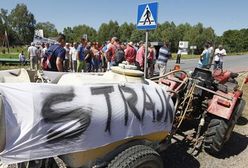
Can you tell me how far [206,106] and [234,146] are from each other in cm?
88

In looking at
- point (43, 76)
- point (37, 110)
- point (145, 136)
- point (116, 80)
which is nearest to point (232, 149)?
point (145, 136)

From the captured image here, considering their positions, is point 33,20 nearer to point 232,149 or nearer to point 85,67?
point 85,67

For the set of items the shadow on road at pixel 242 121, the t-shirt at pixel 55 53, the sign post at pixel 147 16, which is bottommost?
the shadow on road at pixel 242 121

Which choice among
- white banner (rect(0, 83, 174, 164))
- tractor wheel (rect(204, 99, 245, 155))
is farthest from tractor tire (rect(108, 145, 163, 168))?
tractor wheel (rect(204, 99, 245, 155))

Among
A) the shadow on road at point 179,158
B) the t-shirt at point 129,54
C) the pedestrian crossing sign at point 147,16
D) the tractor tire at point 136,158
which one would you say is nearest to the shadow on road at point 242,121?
the shadow on road at point 179,158

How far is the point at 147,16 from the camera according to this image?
6.92 meters

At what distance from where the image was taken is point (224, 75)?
20.5 feet

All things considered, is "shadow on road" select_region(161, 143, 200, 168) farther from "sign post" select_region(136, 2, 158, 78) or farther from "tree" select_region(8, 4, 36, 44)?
"tree" select_region(8, 4, 36, 44)

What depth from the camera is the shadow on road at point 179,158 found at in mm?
4707

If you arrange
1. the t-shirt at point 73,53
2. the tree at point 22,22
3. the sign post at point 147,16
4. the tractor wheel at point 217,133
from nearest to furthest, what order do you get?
the tractor wheel at point 217,133 < the sign post at point 147,16 < the t-shirt at point 73,53 < the tree at point 22,22

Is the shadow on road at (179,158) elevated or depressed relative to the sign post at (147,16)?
depressed

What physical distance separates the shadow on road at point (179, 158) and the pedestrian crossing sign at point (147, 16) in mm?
2734

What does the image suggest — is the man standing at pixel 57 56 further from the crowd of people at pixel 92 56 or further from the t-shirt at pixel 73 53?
the t-shirt at pixel 73 53

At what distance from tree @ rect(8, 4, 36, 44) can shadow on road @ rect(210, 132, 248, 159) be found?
101 meters
